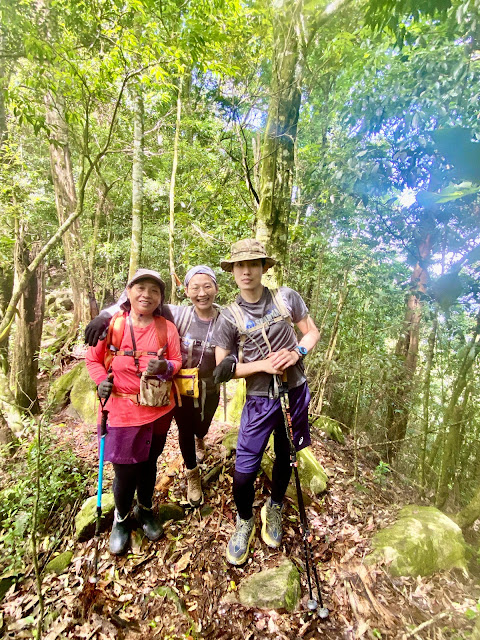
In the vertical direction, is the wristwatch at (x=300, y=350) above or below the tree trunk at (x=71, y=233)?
below

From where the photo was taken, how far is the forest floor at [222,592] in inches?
92.3

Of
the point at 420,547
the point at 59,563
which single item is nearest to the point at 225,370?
the point at 420,547

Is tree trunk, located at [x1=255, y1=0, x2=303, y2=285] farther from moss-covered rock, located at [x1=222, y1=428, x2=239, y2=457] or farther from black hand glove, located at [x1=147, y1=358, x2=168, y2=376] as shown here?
moss-covered rock, located at [x1=222, y1=428, x2=239, y2=457]

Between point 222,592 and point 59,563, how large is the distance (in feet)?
5.31

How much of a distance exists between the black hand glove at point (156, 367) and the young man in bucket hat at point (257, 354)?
48 cm

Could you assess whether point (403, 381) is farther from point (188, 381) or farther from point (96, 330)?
point (96, 330)

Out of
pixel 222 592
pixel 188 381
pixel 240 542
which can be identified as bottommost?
pixel 222 592

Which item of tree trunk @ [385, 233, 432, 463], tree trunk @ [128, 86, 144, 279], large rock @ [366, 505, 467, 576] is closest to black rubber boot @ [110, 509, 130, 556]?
large rock @ [366, 505, 467, 576]

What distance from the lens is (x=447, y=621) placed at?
7.38ft

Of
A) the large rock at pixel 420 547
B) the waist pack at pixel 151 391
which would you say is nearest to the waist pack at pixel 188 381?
the waist pack at pixel 151 391

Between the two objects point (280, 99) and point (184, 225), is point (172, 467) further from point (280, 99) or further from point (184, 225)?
point (184, 225)

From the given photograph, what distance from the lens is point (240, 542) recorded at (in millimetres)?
2832

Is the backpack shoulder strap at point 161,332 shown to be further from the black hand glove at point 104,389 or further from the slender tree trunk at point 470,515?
the slender tree trunk at point 470,515

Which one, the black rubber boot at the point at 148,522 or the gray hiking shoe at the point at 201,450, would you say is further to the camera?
the gray hiking shoe at the point at 201,450
